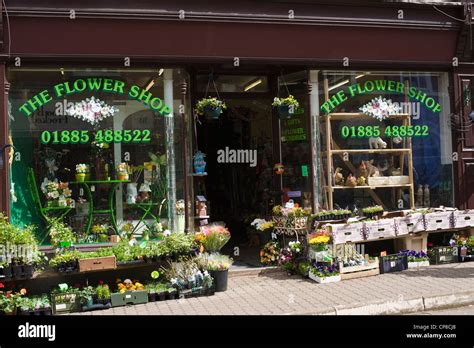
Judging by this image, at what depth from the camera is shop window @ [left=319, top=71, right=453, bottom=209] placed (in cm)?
1089

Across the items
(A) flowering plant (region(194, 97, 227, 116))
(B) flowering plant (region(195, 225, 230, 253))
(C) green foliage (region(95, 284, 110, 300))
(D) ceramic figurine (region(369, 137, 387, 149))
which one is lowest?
(C) green foliage (region(95, 284, 110, 300))

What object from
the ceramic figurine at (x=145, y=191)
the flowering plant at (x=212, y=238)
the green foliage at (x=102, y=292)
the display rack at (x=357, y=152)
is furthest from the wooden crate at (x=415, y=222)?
the green foliage at (x=102, y=292)

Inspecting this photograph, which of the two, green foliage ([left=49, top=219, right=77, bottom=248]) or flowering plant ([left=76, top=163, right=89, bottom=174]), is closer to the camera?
green foliage ([left=49, top=219, right=77, bottom=248])

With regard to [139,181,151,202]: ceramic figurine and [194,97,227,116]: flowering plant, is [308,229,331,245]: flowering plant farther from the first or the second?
[139,181,151,202]: ceramic figurine

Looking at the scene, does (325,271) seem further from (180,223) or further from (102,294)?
(102,294)

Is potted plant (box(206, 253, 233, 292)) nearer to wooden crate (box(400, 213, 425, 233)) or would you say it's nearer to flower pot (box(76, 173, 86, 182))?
flower pot (box(76, 173, 86, 182))

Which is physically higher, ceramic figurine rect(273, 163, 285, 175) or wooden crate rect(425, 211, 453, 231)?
ceramic figurine rect(273, 163, 285, 175)

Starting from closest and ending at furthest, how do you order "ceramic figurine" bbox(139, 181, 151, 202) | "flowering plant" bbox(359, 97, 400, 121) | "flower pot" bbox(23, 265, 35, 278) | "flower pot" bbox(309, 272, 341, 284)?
"flower pot" bbox(23, 265, 35, 278) < "flower pot" bbox(309, 272, 341, 284) < "ceramic figurine" bbox(139, 181, 151, 202) < "flowering plant" bbox(359, 97, 400, 121)

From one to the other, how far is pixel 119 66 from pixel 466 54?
21.8 feet

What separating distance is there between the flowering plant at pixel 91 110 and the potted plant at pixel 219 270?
3032mm

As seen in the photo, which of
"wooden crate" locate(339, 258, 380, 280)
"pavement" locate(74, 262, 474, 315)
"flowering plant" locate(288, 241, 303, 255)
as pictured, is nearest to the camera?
"pavement" locate(74, 262, 474, 315)

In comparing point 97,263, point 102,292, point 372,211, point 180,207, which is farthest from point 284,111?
point 102,292

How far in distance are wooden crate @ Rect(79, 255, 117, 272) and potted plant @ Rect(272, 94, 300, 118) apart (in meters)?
4.06

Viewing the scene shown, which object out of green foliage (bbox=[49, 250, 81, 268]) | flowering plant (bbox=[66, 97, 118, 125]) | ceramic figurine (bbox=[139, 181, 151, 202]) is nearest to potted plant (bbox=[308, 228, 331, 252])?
ceramic figurine (bbox=[139, 181, 151, 202])
